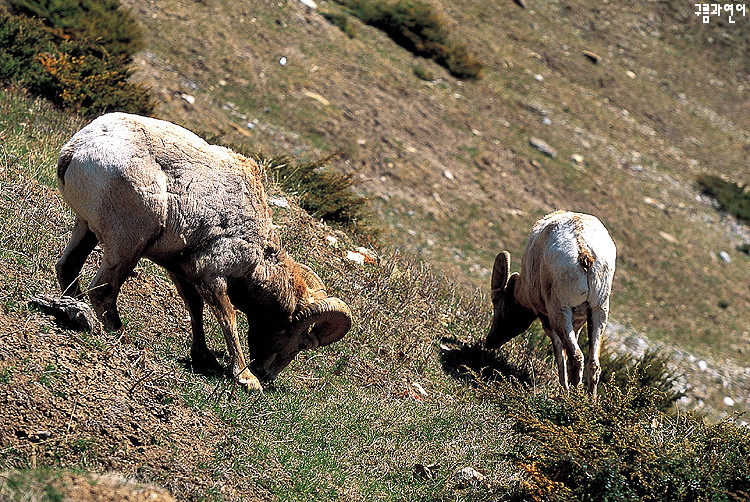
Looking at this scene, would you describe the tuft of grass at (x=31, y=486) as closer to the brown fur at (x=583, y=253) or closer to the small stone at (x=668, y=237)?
the brown fur at (x=583, y=253)

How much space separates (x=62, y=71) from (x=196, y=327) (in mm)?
7830

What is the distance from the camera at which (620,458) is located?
20.0ft

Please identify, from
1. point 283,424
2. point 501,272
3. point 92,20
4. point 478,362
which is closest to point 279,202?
point 501,272

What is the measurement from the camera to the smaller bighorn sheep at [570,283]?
9.12 metres

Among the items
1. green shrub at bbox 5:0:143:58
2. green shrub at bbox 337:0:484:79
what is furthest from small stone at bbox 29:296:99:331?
green shrub at bbox 337:0:484:79

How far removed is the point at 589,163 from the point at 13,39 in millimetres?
16215

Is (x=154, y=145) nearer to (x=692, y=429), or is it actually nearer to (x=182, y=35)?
(x=692, y=429)

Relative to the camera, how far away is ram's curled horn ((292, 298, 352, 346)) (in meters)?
7.05

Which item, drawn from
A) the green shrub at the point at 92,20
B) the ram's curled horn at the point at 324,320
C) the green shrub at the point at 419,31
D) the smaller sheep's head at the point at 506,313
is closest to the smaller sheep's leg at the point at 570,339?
the smaller sheep's head at the point at 506,313

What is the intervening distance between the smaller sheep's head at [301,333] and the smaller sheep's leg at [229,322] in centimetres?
29

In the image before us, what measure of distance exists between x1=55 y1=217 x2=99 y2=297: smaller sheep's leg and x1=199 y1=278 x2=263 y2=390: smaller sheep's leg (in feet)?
3.34

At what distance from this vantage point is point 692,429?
293 inches

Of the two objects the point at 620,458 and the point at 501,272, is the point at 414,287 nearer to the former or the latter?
the point at 501,272

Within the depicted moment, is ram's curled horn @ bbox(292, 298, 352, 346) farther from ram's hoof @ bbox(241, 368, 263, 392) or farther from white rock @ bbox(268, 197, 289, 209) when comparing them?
white rock @ bbox(268, 197, 289, 209)
